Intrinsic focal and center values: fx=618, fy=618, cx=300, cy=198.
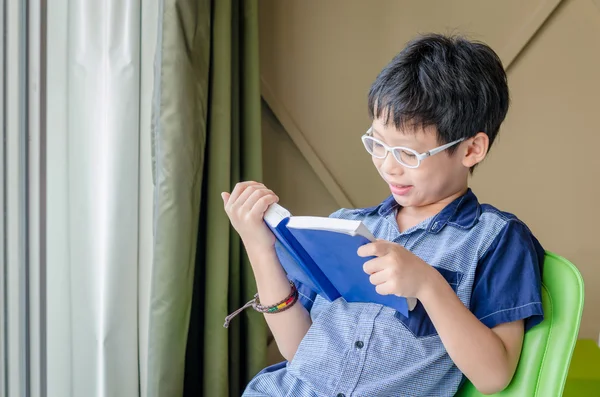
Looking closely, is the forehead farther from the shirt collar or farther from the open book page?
the open book page

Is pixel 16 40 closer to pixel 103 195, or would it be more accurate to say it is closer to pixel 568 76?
pixel 103 195

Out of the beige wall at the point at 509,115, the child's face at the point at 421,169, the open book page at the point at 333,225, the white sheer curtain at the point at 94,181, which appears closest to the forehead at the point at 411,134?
the child's face at the point at 421,169

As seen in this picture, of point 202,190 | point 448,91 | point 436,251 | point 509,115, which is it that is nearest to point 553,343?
point 436,251

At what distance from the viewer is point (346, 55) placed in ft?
7.52

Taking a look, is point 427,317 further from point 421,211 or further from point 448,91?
point 448,91

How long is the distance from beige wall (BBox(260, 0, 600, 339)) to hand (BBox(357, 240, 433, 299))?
134 centimetres

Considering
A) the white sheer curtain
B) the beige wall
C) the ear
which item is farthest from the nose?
the beige wall

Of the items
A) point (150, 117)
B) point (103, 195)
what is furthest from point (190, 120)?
point (103, 195)

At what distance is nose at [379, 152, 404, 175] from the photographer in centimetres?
108

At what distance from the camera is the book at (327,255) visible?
893 mm

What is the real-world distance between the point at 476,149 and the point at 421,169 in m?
0.11

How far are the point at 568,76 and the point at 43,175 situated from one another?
187 cm

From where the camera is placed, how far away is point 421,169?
108cm

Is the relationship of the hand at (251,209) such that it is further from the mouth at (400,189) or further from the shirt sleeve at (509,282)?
the shirt sleeve at (509,282)
